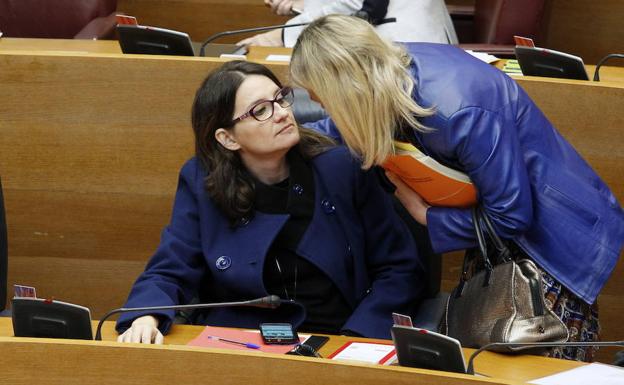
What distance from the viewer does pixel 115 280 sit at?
9.62 feet

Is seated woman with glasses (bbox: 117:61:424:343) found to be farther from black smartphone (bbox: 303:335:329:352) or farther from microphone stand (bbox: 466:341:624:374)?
microphone stand (bbox: 466:341:624:374)

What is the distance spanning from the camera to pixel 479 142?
1.74 metres

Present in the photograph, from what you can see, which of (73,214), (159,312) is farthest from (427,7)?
(159,312)

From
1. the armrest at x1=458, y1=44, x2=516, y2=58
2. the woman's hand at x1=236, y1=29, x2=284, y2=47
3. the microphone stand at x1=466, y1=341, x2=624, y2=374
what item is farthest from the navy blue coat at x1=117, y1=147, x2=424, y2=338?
the woman's hand at x1=236, y1=29, x2=284, y2=47

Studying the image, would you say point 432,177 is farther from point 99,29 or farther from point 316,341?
point 99,29

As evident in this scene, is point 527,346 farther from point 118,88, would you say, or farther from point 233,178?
point 118,88

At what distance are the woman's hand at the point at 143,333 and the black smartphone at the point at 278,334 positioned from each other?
190 mm

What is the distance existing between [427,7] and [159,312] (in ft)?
5.89

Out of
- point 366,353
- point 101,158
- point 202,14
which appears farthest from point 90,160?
point 202,14

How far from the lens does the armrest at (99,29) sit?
379 cm

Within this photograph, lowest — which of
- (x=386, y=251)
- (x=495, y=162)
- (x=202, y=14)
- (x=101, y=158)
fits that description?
(x=202, y=14)

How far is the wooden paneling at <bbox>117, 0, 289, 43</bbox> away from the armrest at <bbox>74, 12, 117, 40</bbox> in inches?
25.2

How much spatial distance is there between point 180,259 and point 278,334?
336 millimetres

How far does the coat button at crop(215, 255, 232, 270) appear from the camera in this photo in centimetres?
212
